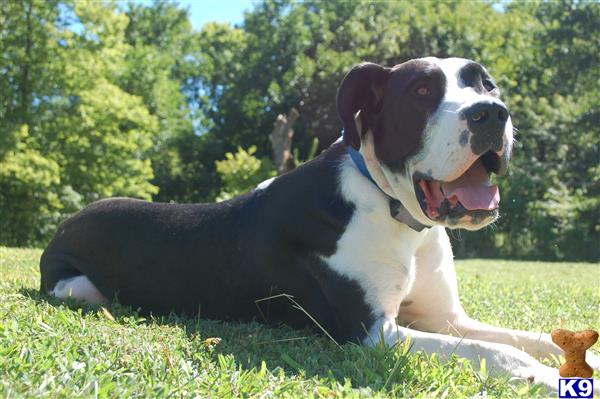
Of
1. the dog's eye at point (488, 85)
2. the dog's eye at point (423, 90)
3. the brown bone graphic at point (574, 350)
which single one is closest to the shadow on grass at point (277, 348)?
the brown bone graphic at point (574, 350)

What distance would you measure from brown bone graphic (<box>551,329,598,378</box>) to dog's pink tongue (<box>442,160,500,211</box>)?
0.64 meters

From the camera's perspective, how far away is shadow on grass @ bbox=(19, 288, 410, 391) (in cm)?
257

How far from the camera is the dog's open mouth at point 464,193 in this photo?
294 centimetres

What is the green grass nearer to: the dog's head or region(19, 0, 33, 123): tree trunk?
the dog's head

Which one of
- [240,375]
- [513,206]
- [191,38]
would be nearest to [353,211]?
[240,375]

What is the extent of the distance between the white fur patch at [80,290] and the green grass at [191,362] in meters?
0.30

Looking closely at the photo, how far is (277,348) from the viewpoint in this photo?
305cm

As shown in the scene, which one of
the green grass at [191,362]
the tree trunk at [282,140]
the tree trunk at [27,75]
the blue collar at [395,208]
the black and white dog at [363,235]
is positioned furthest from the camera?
the tree trunk at [27,75]

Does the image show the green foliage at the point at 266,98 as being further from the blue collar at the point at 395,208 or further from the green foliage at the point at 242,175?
the blue collar at the point at 395,208

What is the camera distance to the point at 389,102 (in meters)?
3.24

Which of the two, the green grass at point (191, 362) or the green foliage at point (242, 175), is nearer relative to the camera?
the green grass at point (191, 362)

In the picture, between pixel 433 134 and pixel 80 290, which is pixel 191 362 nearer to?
pixel 433 134

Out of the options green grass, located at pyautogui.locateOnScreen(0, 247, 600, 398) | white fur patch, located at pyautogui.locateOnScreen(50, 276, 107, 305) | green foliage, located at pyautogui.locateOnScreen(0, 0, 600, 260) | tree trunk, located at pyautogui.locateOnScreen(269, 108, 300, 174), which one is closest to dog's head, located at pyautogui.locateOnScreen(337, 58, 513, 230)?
green grass, located at pyautogui.locateOnScreen(0, 247, 600, 398)

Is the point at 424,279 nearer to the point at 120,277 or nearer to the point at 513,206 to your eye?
the point at 120,277
